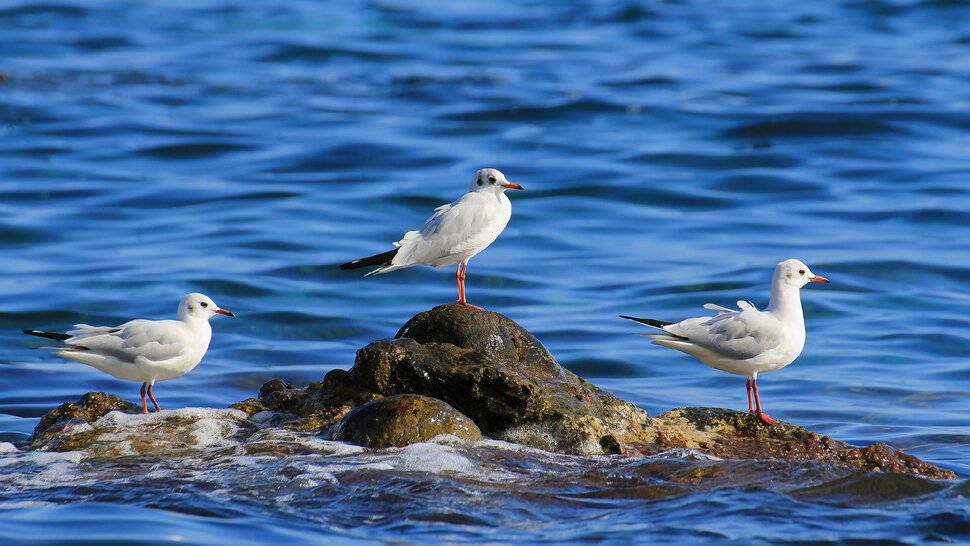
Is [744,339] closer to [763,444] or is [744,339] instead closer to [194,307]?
[763,444]

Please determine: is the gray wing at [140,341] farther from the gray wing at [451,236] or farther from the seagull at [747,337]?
the seagull at [747,337]

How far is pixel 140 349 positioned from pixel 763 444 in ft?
12.2

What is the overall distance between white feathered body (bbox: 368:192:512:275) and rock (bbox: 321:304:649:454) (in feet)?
1.99

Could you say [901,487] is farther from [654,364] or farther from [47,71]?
[47,71]

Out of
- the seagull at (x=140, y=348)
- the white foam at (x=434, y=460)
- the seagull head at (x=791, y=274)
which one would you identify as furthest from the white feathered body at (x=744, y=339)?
the seagull at (x=140, y=348)

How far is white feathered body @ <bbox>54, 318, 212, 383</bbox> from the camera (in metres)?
8.07

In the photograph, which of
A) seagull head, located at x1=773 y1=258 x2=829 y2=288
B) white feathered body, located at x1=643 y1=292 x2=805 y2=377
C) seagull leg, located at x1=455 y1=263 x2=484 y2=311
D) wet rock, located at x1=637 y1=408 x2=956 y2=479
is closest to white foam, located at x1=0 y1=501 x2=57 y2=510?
seagull leg, located at x1=455 y1=263 x2=484 y2=311

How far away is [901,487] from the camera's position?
6.74 metres

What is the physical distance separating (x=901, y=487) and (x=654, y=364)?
538cm

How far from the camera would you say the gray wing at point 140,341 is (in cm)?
806

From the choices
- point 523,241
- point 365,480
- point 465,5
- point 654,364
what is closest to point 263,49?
point 465,5

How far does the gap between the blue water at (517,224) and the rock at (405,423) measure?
0.58 feet

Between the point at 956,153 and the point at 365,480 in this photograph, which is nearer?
the point at 365,480

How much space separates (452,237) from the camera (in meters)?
8.17
